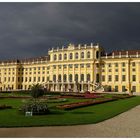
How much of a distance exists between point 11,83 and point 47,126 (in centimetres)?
8737

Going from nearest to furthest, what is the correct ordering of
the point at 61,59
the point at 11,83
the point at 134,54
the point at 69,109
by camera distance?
the point at 69,109, the point at 134,54, the point at 61,59, the point at 11,83

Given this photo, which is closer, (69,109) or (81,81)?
(69,109)

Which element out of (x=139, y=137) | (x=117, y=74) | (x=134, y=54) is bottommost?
(x=139, y=137)

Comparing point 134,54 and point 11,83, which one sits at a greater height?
point 134,54

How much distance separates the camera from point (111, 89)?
263 feet

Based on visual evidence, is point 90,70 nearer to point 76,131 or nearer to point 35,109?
point 35,109

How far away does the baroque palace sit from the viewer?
78.6 meters

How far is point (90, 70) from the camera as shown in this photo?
3243 inches

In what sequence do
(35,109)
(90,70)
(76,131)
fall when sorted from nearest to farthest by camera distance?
(76,131) → (35,109) → (90,70)

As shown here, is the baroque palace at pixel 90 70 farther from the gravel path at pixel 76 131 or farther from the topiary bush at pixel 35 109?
the gravel path at pixel 76 131

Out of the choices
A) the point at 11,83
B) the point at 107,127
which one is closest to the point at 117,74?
the point at 11,83

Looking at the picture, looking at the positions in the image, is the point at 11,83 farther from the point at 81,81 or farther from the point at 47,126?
the point at 47,126

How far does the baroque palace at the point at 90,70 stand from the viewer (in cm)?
7862

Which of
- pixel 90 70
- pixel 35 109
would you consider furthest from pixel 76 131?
pixel 90 70
